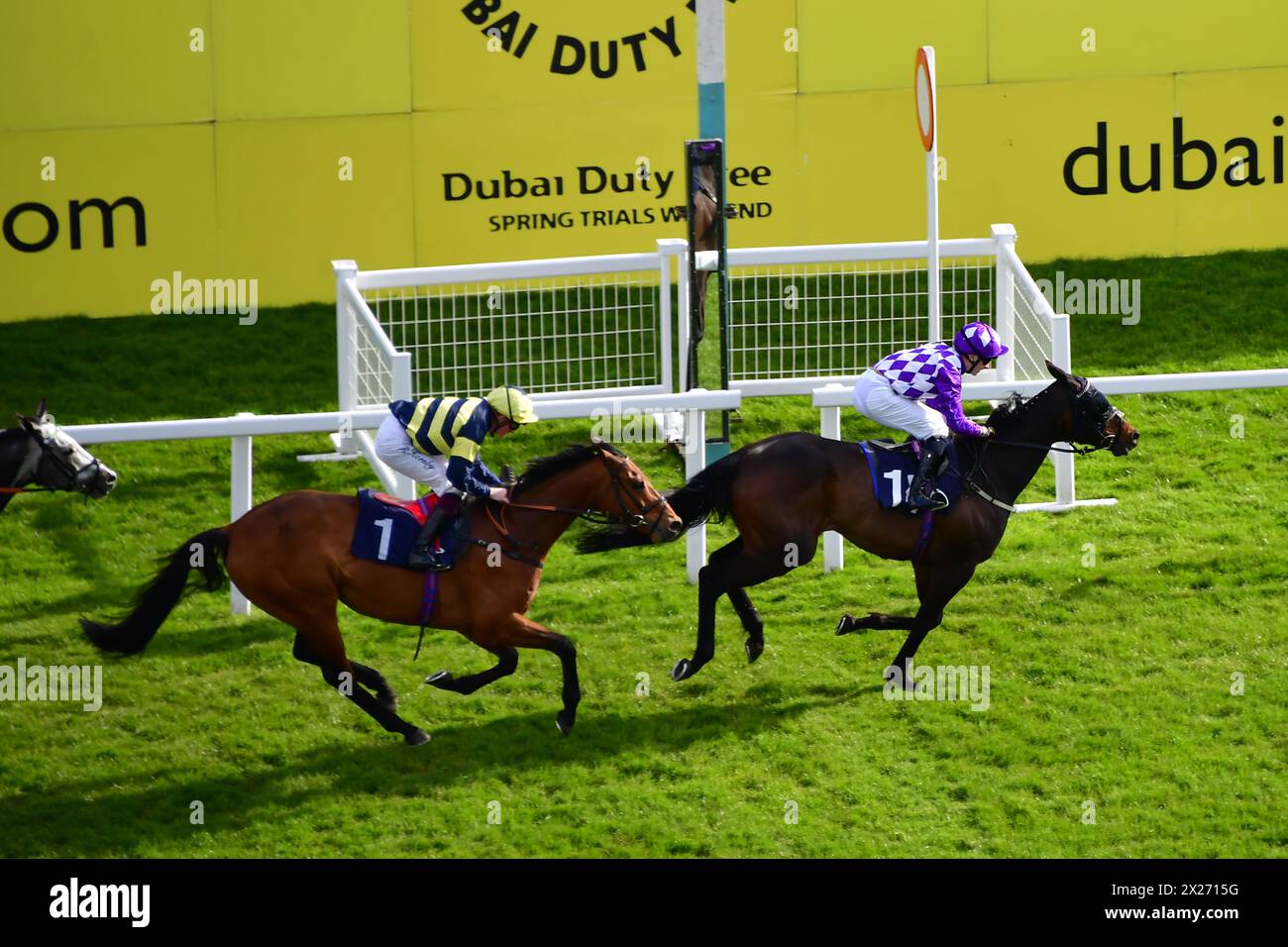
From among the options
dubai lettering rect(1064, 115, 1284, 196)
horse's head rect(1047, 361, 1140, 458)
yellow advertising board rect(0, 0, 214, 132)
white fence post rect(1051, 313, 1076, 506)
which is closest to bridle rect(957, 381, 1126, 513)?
horse's head rect(1047, 361, 1140, 458)

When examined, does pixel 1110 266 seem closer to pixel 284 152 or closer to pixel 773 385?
pixel 773 385

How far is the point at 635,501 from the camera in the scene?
7.76 meters

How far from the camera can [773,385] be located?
1037 cm

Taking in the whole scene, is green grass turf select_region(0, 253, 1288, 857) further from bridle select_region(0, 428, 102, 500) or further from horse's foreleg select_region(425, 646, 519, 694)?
bridle select_region(0, 428, 102, 500)

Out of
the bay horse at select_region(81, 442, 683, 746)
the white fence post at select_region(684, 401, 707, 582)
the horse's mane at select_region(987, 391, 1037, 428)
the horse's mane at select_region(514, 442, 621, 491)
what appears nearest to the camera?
the bay horse at select_region(81, 442, 683, 746)

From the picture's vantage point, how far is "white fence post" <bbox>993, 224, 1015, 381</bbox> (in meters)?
10.6

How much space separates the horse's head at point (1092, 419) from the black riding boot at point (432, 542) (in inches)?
98.8

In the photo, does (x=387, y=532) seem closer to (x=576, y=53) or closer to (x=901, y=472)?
(x=901, y=472)

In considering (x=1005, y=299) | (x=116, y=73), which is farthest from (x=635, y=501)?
(x=116, y=73)

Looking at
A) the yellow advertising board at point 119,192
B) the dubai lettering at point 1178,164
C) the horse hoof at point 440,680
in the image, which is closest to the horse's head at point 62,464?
the horse hoof at point 440,680

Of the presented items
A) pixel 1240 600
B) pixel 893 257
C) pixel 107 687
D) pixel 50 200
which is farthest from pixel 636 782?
pixel 50 200

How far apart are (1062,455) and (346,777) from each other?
13.6ft

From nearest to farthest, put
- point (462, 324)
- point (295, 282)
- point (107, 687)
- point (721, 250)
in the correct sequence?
point (107, 687)
point (721, 250)
point (462, 324)
point (295, 282)

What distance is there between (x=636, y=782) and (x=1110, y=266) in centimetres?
630
